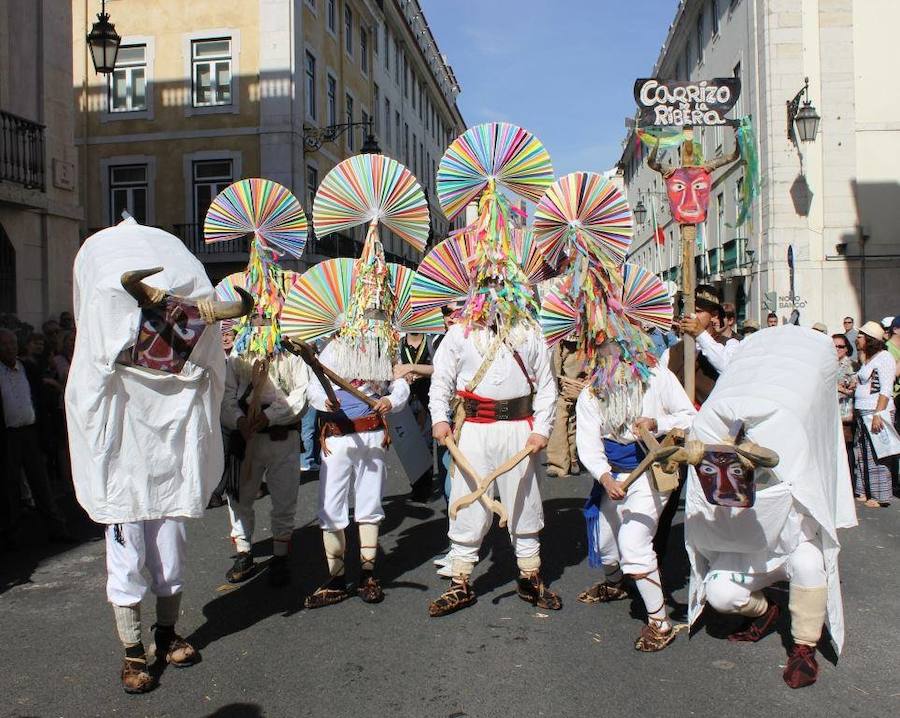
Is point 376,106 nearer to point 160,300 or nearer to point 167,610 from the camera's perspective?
point 160,300

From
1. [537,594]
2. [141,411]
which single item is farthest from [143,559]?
[537,594]

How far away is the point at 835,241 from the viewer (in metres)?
21.1

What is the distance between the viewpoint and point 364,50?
30.6 m

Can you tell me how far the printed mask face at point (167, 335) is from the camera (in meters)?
3.92

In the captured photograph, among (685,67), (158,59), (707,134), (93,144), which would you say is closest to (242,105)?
(158,59)

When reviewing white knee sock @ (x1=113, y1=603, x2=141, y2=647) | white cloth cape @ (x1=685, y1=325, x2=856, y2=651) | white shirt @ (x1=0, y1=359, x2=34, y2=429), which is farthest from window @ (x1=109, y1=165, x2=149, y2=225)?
white cloth cape @ (x1=685, y1=325, x2=856, y2=651)

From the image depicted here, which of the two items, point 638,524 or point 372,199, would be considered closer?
point 638,524

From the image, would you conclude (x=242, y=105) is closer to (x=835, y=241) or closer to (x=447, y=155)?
(x=835, y=241)

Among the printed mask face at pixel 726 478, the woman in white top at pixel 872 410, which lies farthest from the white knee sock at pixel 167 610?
the woman in white top at pixel 872 410

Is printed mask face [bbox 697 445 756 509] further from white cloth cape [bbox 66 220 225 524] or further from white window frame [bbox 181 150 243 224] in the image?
white window frame [bbox 181 150 243 224]

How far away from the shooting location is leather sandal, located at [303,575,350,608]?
4973 mm

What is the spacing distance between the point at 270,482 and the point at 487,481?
67.8 inches

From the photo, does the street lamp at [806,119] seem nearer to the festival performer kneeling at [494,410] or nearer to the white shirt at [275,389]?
the festival performer kneeling at [494,410]

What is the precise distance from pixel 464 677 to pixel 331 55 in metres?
24.7
